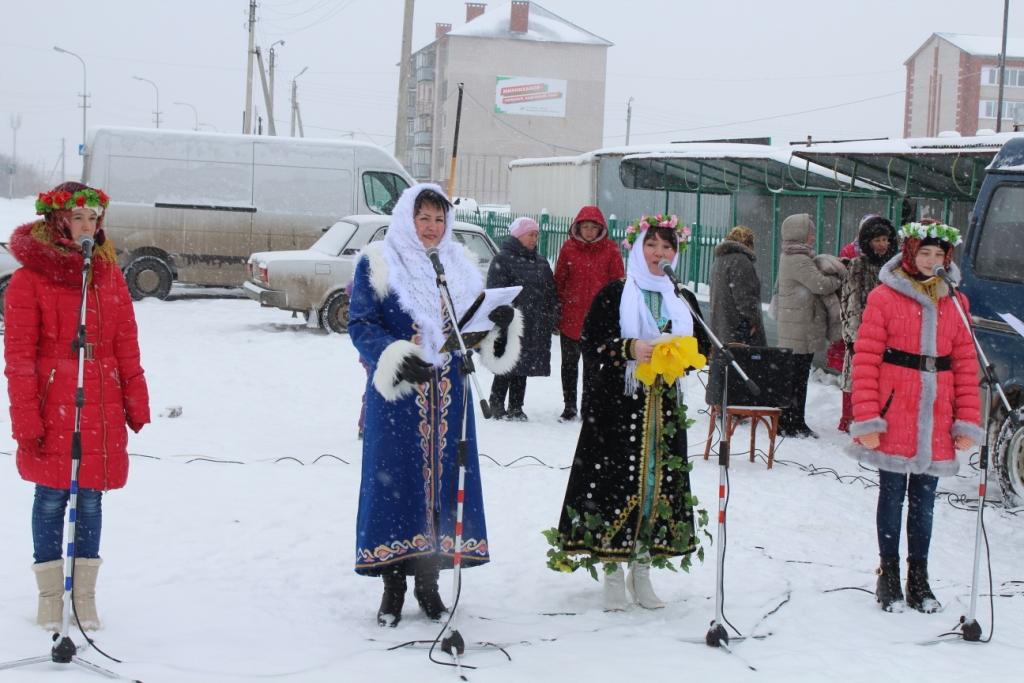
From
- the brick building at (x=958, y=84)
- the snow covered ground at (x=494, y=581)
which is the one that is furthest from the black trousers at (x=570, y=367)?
the brick building at (x=958, y=84)

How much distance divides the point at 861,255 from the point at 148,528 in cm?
569

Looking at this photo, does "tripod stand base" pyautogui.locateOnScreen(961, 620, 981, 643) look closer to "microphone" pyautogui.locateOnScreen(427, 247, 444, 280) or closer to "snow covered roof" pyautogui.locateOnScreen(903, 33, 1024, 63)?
"microphone" pyautogui.locateOnScreen(427, 247, 444, 280)

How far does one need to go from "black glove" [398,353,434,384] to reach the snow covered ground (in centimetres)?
104

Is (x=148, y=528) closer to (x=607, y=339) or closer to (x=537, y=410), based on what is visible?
(x=607, y=339)

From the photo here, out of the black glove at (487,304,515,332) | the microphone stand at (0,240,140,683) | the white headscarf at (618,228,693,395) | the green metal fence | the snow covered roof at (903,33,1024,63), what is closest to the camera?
the microphone stand at (0,240,140,683)

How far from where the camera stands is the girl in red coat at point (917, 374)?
5246 millimetres

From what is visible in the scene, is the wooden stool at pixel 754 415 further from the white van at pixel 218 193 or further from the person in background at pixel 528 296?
the white van at pixel 218 193

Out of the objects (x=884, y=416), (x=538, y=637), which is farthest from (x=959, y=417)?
(x=538, y=637)

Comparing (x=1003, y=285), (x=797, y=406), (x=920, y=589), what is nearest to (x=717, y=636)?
(x=920, y=589)

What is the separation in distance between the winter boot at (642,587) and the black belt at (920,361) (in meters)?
1.41

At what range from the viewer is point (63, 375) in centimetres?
461

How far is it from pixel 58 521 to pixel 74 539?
11.0 inches

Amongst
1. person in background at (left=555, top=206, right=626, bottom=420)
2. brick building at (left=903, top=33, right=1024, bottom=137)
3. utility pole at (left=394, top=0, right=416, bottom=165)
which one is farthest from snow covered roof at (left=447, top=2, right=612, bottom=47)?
person in background at (left=555, top=206, right=626, bottom=420)

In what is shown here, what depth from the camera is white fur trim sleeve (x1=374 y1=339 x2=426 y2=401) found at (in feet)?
15.2
